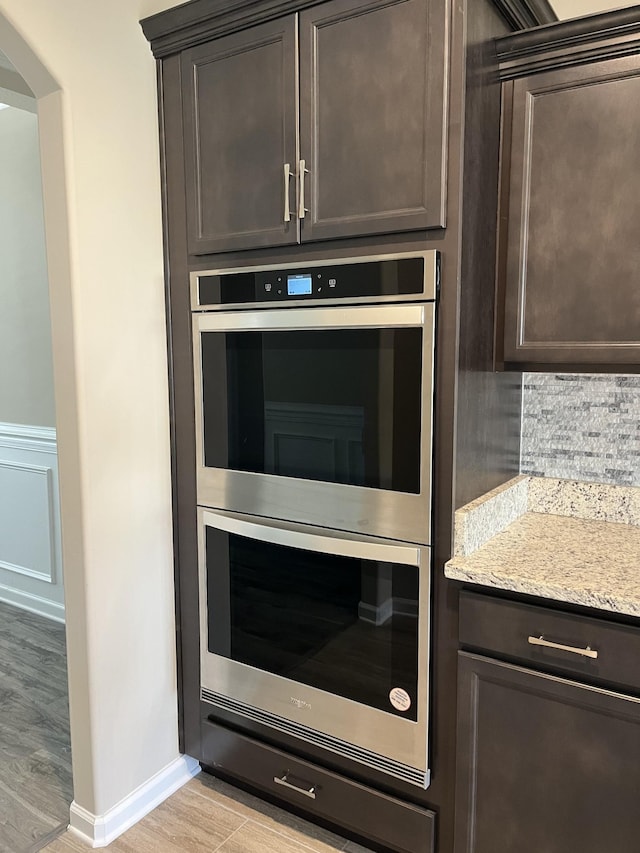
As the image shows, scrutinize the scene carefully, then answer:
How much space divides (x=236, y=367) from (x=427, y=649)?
0.95 m

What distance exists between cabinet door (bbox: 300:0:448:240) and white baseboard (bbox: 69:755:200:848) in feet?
5.77

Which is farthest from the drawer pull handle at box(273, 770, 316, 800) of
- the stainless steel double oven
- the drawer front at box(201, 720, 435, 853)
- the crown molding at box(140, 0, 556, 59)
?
the crown molding at box(140, 0, 556, 59)

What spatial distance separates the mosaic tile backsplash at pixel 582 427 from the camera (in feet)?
6.20

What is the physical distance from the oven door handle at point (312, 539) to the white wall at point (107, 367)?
25 centimetres

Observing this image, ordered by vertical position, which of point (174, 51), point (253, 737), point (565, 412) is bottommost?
point (253, 737)

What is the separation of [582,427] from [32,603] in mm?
3093

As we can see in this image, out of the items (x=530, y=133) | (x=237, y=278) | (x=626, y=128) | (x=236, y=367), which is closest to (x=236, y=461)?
(x=236, y=367)

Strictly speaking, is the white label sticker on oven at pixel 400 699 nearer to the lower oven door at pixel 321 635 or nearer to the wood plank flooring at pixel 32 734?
the lower oven door at pixel 321 635

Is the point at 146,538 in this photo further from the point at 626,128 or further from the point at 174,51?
the point at 626,128

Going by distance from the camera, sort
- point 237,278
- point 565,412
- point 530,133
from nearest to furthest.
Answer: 1. point 530,133
2. point 237,278
3. point 565,412

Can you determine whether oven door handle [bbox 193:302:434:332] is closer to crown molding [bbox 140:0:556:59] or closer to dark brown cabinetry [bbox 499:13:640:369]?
dark brown cabinetry [bbox 499:13:640:369]

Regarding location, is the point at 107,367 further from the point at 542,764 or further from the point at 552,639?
the point at 542,764

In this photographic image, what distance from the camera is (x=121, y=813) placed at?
1956mm

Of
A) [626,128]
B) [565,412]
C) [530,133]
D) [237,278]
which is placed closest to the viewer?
[626,128]
